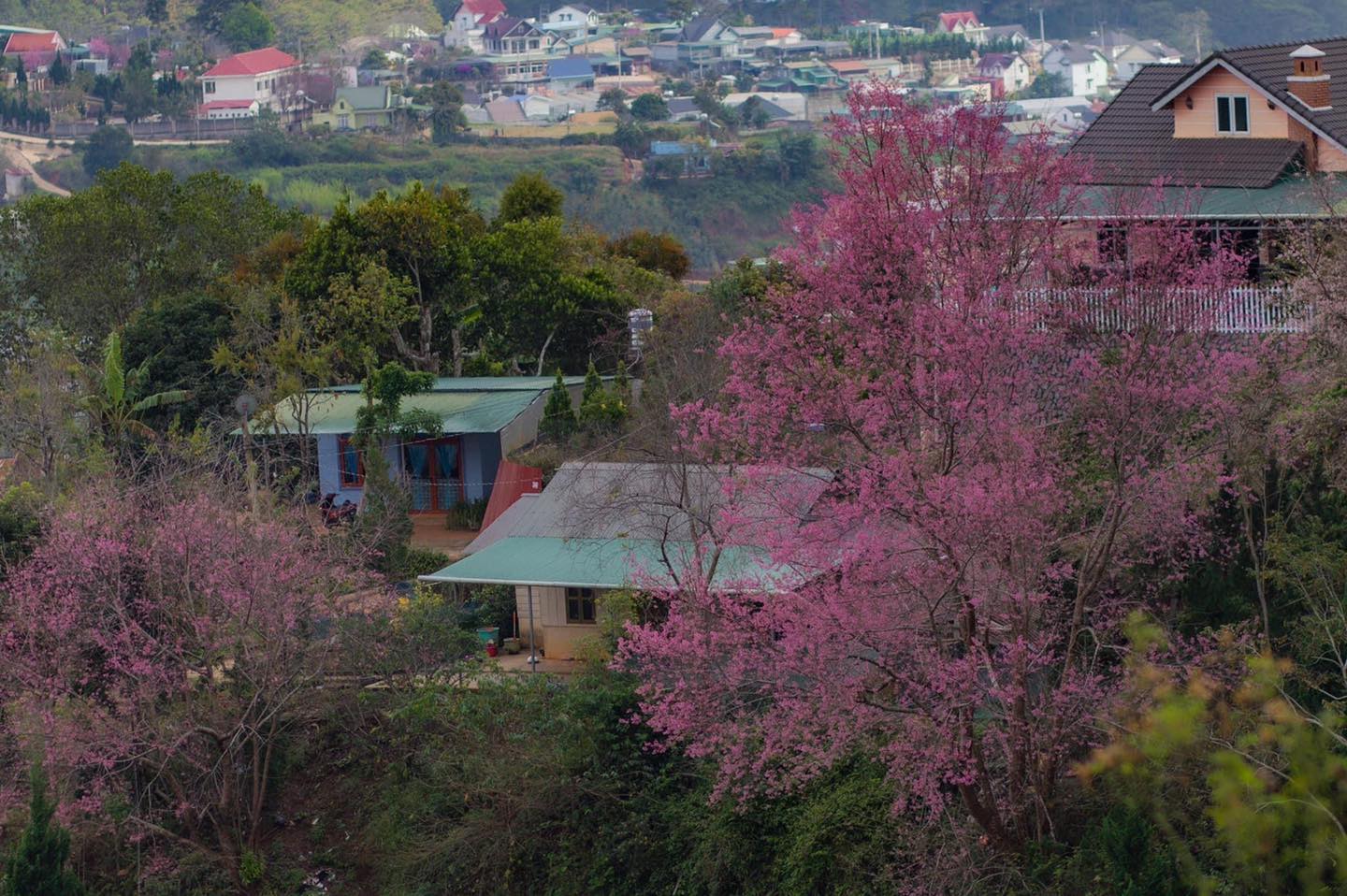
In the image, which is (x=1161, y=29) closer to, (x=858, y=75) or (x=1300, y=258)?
(x=858, y=75)

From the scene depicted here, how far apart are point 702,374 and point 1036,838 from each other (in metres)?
12.7

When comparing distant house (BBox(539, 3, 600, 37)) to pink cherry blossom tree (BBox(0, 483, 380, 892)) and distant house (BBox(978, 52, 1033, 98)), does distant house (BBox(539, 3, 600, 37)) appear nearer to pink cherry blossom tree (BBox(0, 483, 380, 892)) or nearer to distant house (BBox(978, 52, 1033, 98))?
distant house (BBox(978, 52, 1033, 98))

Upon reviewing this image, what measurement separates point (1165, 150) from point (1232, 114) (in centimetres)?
107

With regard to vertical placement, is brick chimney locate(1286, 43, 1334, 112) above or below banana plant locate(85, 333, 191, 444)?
above

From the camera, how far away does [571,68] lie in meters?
160

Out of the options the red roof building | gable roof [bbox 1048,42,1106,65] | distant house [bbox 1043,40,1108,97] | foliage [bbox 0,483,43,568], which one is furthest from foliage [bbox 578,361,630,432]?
gable roof [bbox 1048,42,1106,65]

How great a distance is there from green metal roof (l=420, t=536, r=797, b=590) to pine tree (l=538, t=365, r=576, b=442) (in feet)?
16.3

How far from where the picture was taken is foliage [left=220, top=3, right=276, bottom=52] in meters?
155

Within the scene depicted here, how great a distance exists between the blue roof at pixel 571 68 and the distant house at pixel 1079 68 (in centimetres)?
4200

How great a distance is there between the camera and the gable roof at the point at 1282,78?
81.9 ft

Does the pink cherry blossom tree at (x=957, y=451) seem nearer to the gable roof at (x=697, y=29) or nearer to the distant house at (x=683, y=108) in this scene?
the distant house at (x=683, y=108)

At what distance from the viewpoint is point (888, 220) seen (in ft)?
51.1

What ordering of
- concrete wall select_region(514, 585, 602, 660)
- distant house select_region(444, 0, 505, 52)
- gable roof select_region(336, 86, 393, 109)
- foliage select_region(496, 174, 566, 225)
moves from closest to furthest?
concrete wall select_region(514, 585, 602, 660) < foliage select_region(496, 174, 566, 225) < gable roof select_region(336, 86, 393, 109) < distant house select_region(444, 0, 505, 52)

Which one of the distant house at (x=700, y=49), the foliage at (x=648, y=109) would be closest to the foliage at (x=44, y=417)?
the foliage at (x=648, y=109)
